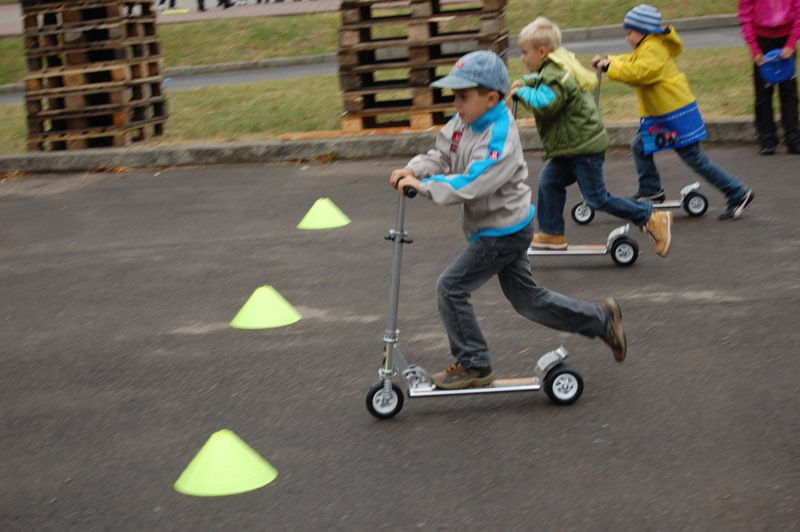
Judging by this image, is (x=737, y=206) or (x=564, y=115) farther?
(x=737, y=206)

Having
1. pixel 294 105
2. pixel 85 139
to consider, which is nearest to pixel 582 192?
pixel 85 139

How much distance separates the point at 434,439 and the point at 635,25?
4530 mm

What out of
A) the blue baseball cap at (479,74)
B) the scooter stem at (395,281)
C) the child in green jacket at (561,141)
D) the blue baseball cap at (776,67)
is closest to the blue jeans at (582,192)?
the child in green jacket at (561,141)

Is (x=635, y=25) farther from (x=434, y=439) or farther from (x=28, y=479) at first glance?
(x=28, y=479)

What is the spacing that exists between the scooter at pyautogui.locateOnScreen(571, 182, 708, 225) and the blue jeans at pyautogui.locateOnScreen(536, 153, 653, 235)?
97 centimetres

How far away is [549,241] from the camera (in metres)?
7.78

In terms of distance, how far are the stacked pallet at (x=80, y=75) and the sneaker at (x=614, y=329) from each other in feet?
27.0

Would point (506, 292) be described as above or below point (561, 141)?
below

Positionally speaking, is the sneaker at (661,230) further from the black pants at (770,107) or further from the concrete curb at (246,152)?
the concrete curb at (246,152)

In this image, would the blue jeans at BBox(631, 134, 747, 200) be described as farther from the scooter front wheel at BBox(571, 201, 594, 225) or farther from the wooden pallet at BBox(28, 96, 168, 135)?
the wooden pallet at BBox(28, 96, 168, 135)

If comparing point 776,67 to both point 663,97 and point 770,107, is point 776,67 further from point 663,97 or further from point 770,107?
point 663,97

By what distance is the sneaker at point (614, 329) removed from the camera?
17.8ft

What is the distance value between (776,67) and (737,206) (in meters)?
2.33

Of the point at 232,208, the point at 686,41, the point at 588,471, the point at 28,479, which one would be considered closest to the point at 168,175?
the point at 232,208
